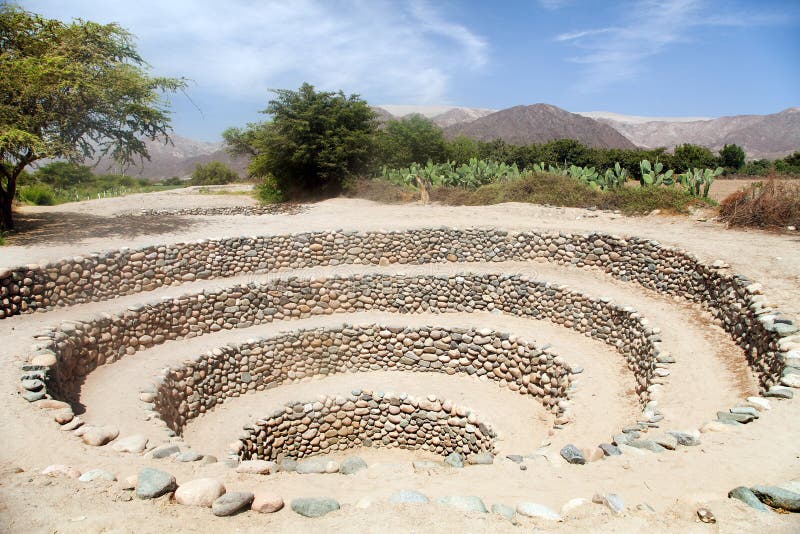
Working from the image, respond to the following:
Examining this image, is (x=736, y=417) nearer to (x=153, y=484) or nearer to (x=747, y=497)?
(x=747, y=497)

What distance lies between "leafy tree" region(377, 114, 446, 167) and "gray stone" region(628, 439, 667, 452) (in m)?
23.0

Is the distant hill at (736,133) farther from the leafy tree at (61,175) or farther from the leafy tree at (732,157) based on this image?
the leafy tree at (61,175)

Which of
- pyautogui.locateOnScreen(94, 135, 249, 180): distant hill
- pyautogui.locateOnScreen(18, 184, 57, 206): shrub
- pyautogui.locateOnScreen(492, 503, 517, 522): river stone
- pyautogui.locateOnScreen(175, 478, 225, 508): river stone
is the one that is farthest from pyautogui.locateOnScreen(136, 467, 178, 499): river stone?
pyautogui.locateOnScreen(94, 135, 249, 180): distant hill

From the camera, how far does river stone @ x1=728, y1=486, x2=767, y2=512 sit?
3.79m

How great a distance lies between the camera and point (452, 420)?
412 inches

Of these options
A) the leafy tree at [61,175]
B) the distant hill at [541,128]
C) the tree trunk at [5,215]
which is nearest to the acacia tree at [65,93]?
the tree trunk at [5,215]

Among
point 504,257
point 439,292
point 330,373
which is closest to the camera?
point 330,373

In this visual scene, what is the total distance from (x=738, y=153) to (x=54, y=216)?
39992 mm

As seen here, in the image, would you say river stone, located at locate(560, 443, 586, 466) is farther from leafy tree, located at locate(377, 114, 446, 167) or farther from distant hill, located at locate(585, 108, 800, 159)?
distant hill, located at locate(585, 108, 800, 159)

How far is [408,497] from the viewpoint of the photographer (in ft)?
13.7

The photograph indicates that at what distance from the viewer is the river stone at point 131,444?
226 inches

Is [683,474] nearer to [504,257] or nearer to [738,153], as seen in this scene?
[504,257]

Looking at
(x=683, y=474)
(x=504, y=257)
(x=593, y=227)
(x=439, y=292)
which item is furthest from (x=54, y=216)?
(x=683, y=474)

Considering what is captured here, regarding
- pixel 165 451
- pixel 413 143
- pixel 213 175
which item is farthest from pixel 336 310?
pixel 213 175
